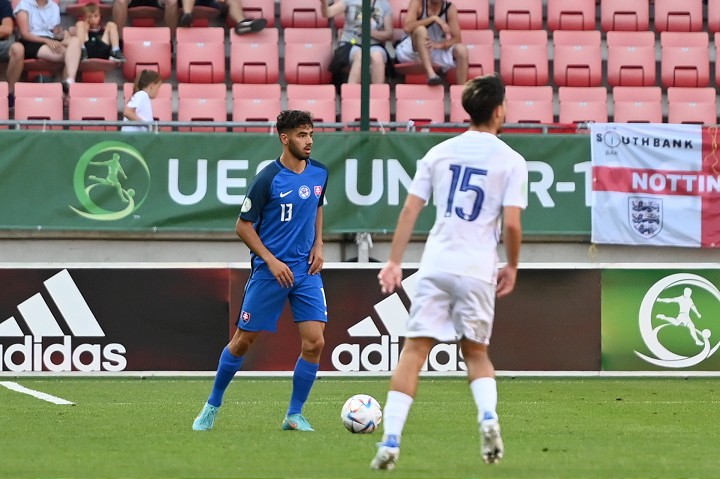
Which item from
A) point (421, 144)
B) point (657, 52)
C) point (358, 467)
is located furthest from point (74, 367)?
point (657, 52)

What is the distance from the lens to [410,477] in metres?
6.12

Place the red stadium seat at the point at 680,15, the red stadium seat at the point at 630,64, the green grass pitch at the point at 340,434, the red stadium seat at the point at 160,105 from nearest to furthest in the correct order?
the green grass pitch at the point at 340,434, the red stadium seat at the point at 160,105, the red stadium seat at the point at 630,64, the red stadium seat at the point at 680,15

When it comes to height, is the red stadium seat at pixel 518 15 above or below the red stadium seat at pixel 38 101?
above

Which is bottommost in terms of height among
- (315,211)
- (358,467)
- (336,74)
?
(358,467)

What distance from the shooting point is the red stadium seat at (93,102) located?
668 inches

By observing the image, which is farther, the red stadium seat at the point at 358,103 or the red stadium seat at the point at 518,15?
the red stadium seat at the point at 518,15

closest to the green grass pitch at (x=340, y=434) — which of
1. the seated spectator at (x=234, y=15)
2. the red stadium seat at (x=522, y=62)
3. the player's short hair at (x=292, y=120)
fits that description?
the player's short hair at (x=292, y=120)

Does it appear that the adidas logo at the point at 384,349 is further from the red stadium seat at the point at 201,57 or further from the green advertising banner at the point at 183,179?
the red stadium seat at the point at 201,57

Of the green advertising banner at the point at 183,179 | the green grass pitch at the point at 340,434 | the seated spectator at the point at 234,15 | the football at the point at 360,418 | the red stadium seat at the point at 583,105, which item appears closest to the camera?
the green grass pitch at the point at 340,434

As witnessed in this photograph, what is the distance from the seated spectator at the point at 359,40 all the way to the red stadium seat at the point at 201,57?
4.90ft

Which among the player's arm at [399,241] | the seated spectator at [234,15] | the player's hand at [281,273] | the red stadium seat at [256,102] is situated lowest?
the player's hand at [281,273]

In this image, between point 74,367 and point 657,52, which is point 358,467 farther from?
point 657,52

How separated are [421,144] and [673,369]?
3.64 meters

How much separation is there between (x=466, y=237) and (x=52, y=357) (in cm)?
828
